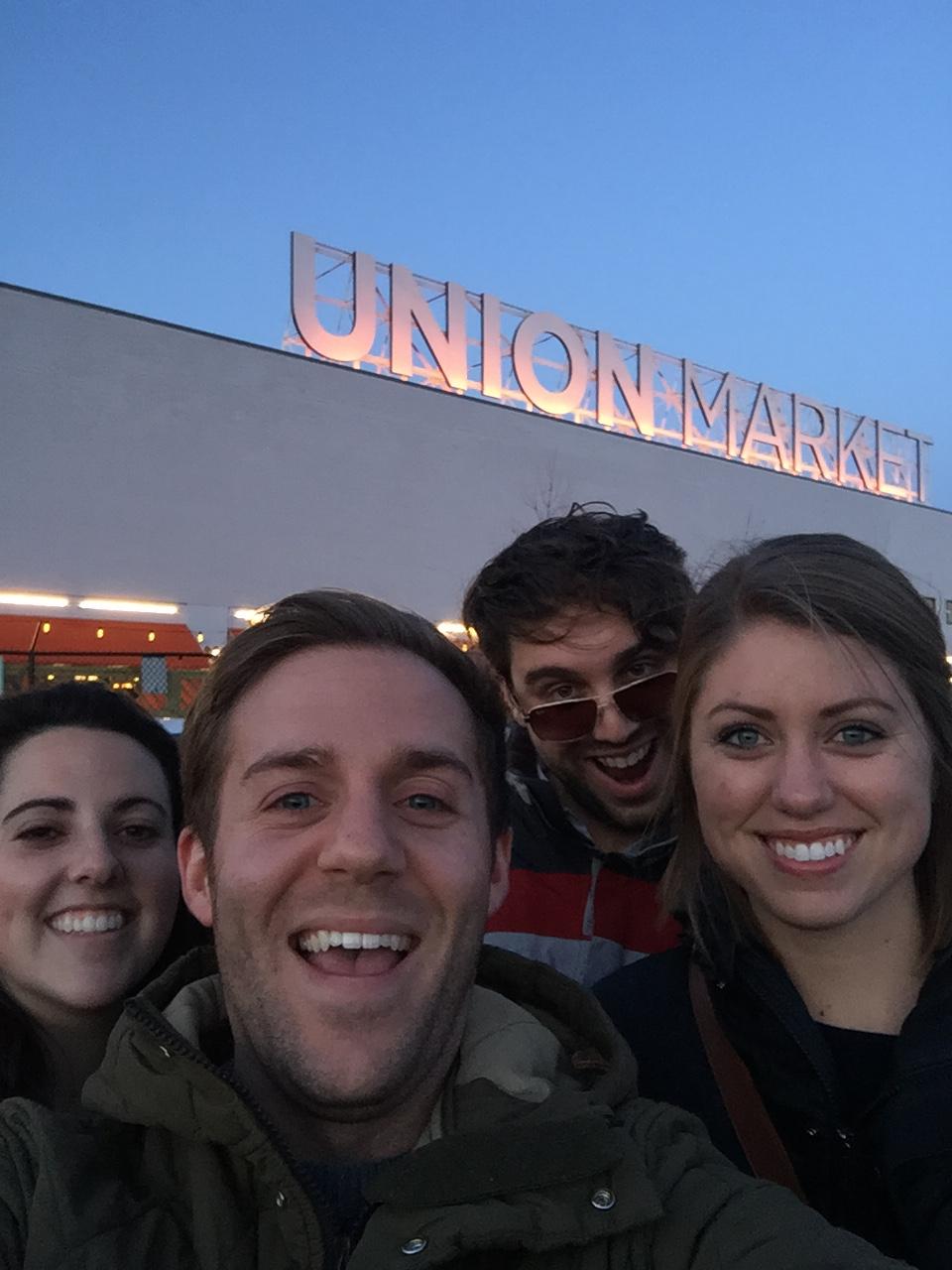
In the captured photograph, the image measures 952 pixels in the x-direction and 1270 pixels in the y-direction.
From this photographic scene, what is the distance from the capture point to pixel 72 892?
2.28 m

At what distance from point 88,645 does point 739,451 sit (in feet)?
54.7

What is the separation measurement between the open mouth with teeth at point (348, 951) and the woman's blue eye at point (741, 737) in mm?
791

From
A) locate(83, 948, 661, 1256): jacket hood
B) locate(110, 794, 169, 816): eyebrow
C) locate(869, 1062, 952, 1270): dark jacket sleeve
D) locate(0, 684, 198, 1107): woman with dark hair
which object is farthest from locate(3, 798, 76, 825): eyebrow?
locate(869, 1062, 952, 1270): dark jacket sleeve

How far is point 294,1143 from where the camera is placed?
1.71 metres

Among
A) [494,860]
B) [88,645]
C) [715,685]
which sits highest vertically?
[88,645]

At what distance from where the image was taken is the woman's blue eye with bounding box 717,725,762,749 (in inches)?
79.9


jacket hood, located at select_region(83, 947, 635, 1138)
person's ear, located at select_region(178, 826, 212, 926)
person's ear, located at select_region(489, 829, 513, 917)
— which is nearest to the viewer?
jacket hood, located at select_region(83, 947, 635, 1138)

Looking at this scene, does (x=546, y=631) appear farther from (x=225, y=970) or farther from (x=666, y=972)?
(x=225, y=970)

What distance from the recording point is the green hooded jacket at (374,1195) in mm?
1371

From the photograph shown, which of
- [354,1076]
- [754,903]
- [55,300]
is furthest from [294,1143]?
[55,300]

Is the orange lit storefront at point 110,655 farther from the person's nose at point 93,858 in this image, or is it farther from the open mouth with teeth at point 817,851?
the open mouth with teeth at point 817,851

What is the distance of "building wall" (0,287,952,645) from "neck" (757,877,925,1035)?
987 centimetres

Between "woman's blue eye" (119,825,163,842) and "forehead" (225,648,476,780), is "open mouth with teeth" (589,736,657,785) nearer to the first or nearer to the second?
"forehead" (225,648,476,780)

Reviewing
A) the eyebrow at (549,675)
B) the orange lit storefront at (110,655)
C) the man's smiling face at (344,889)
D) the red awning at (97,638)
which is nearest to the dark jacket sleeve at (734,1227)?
the man's smiling face at (344,889)
